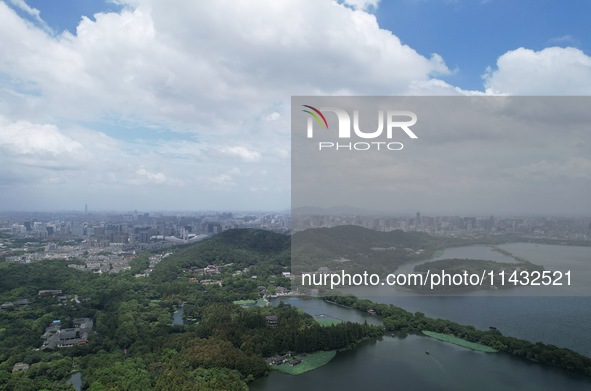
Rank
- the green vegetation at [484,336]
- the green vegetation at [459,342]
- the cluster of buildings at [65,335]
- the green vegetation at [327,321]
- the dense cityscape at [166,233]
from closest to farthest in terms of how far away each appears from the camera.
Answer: the green vegetation at [484,336], the green vegetation at [459,342], the cluster of buildings at [65,335], the green vegetation at [327,321], the dense cityscape at [166,233]

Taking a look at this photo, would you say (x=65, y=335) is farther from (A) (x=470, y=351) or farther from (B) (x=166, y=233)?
(B) (x=166, y=233)

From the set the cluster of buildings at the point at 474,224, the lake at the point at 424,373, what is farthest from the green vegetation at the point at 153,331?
the cluster of buildings at the point at 474,224

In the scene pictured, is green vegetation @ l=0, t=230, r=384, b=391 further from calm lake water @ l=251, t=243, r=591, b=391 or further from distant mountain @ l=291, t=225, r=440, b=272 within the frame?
distant mountain @ l=291, t=225, r=440, b=272

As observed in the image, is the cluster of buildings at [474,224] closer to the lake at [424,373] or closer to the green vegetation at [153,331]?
the green vegetation at [153,331]

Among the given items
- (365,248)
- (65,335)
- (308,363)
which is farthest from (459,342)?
(65,335)

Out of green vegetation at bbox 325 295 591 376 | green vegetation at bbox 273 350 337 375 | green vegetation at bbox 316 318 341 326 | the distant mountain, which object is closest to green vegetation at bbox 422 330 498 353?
green vegetation at bbox 325 295 591 376

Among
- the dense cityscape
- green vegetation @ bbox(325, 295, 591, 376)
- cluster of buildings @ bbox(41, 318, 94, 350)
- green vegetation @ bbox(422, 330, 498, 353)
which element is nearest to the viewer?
green vegetation @ bbox(325, 295, 591, 376)
